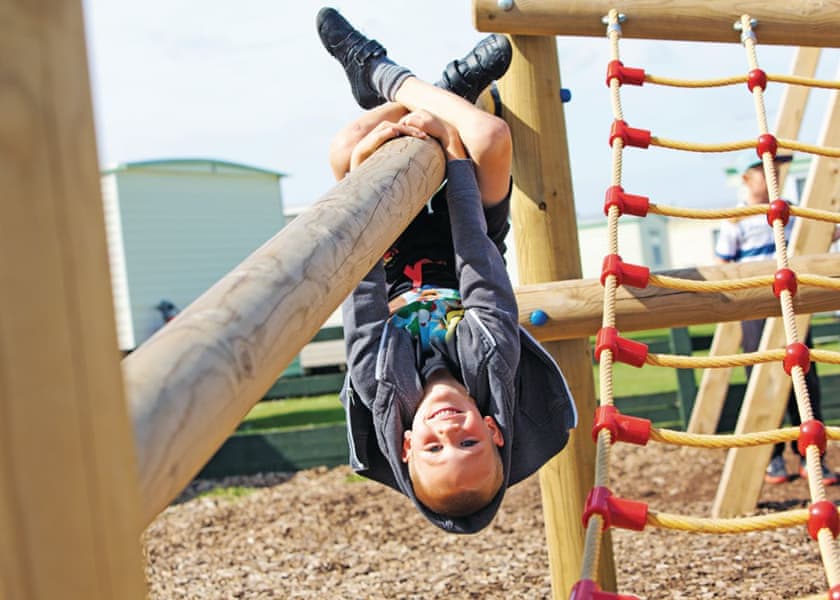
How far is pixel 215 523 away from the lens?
18.9 ft

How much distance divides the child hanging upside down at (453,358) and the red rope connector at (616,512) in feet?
1.58

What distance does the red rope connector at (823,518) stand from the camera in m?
2.02

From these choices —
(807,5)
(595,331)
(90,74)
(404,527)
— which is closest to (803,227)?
(807,5)

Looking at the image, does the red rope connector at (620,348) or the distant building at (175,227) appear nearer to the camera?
the red rope connector at (620,348)

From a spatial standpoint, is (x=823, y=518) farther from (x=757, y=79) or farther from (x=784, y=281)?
(x=757, y=79)

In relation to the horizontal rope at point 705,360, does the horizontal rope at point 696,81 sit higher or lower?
higher

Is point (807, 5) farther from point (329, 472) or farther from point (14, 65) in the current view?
point (329, 472)

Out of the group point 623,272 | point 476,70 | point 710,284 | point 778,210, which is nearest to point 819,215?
point 778,210

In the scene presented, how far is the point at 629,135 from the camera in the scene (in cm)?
294

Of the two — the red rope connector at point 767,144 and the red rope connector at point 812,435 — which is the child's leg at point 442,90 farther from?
the red rope connector at point 812,435

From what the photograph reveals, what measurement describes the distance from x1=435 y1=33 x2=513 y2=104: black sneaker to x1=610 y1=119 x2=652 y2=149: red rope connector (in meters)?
0.37

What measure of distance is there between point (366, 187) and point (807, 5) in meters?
2.07

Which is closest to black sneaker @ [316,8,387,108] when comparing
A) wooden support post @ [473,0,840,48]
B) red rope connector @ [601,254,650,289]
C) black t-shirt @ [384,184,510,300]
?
black t-shirt @ [384,184,510,300]

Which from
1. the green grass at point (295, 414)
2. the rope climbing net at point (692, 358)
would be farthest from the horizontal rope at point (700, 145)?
the green grass at point (295, 414)
